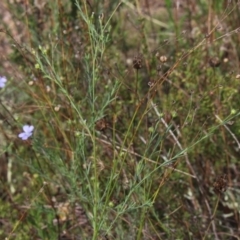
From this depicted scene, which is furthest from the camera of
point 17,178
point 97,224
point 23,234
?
point 17,178

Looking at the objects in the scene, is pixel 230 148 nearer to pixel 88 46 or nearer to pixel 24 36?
pixel 88 46

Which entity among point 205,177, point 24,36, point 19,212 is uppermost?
point 24,36

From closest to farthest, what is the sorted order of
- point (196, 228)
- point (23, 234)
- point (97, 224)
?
1. point (97, 224)
2. point (196, 228)
3. point (23, 234)

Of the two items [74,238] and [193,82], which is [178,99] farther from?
[74,238]

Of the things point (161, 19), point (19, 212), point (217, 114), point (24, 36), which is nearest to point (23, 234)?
point (19, 212)

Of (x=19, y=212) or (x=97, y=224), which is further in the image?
(x=19, y=212)

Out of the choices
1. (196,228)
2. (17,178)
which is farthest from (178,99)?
(17,178)

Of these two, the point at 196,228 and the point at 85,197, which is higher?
the point at 85,197

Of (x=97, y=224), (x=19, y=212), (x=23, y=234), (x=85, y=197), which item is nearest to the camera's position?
(x=97, y=224)

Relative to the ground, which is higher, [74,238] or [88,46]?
[88,46]
